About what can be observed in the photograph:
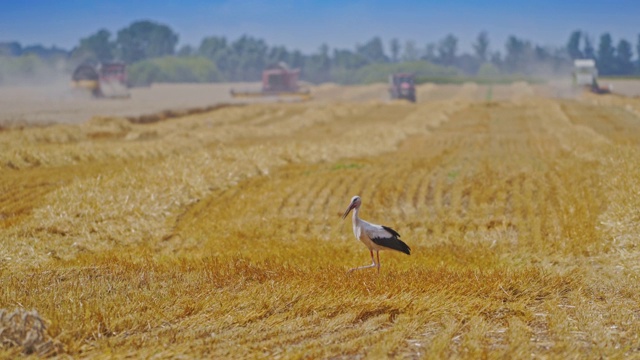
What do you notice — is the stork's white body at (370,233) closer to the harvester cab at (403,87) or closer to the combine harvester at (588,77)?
the harvester cab at (403,87)

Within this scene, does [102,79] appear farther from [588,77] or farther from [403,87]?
[588,77]

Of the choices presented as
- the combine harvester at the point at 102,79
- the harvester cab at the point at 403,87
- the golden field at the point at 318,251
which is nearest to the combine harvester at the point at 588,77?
the harvester cab at the point at 403,87

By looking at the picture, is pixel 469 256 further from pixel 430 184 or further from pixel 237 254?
pixel 430 184

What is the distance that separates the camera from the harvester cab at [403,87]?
80875mm

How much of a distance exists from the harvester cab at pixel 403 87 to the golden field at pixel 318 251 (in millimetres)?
47822

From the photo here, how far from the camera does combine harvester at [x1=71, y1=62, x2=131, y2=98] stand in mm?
77062

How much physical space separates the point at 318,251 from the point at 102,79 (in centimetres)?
6927

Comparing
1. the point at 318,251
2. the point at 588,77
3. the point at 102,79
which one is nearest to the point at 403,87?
the point at 588,77

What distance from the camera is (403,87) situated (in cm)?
8131

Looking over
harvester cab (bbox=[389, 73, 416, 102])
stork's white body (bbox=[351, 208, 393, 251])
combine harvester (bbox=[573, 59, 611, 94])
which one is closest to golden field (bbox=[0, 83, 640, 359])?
stork's white body (bbox=[351, 208, 393, 251])

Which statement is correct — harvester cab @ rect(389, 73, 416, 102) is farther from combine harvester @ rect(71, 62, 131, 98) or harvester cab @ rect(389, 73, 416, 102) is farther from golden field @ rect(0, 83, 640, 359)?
golden field @ rect(0, 83, 640, 359)

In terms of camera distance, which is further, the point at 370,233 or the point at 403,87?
the point at 403,87

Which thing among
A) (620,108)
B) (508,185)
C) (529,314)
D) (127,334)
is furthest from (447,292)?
(620,108)

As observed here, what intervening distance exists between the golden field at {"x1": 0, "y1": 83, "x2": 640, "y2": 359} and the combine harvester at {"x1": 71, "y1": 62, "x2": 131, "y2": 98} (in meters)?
45.9
